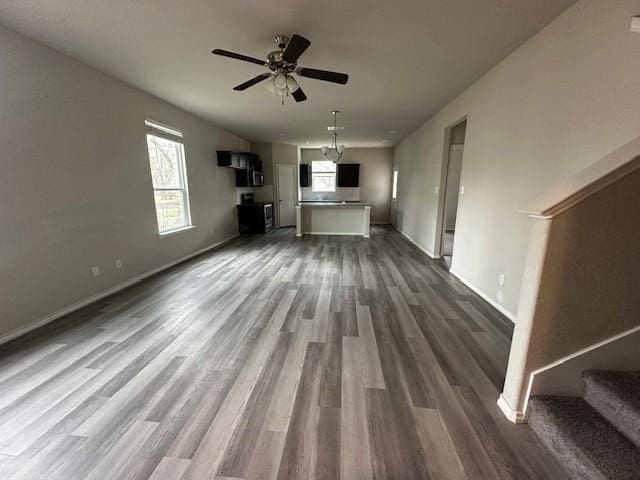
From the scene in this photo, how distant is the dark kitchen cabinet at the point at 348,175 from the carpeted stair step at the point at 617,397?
8465 millimetres

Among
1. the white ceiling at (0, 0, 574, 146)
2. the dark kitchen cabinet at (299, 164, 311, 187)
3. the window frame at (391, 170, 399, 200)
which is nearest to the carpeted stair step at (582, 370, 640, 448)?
the white ceiling at (0, 0, 574, 146)

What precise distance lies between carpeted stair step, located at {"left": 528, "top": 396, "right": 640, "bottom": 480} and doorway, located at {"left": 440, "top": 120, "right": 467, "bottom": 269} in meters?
3.11

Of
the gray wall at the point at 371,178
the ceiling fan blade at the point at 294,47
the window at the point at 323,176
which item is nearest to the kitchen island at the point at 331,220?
the gray wall at the point at 371,178

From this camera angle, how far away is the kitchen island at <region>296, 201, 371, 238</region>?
6984mm

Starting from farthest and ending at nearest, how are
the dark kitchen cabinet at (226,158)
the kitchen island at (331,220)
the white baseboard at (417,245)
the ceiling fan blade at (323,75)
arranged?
the kitchen island at (331,220)
the dark kitchen cabinet at (226,158)
the white baseboard at (417,245)
the ceiling fan blade at (323,75)

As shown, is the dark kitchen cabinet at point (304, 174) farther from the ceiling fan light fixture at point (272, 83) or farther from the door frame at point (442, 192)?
the ceiling fan light fixture at point (272, 83)

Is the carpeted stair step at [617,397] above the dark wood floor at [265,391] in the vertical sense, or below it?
above

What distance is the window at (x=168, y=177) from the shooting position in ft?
13.8

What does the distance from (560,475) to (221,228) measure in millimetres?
6480

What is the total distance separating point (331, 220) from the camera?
282 inches

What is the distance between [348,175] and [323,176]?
0.94 metres

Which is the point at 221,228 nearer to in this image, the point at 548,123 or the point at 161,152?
the point at 161,152

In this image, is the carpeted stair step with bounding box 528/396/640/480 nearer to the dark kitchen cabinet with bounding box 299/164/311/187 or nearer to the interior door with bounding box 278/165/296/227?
the interior door with bounding box 278/165/296/227

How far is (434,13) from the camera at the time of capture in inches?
79.6
